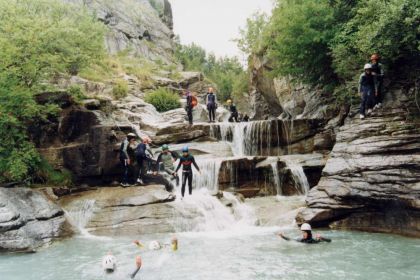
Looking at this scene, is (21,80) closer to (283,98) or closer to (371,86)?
(371,86)

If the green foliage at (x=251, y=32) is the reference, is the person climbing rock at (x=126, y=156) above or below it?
below

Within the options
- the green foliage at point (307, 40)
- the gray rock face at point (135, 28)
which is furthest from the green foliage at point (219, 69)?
the green foliage at point (307, 40)

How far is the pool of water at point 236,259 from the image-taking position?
929cm

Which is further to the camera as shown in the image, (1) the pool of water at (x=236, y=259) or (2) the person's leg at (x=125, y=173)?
(2) the person's leg at (x=125, y=173)

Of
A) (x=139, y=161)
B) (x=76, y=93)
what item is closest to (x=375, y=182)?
(x=139, y=161)

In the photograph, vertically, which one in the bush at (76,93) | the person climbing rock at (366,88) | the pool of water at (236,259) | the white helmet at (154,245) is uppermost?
the bush at (76,93)

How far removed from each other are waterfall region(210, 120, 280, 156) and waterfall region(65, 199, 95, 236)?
940 centimetres

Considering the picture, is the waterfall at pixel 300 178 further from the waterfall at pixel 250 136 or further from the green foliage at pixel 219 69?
the green foliage at pixel 219 69

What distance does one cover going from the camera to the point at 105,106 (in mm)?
20453

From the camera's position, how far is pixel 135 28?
6475cm

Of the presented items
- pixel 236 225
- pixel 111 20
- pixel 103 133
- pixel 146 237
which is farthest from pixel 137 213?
pixel 111 20

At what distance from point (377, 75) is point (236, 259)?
9536 mm

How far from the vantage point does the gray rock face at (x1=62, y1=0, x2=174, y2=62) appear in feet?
194

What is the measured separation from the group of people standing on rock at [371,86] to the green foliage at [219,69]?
3441cm
